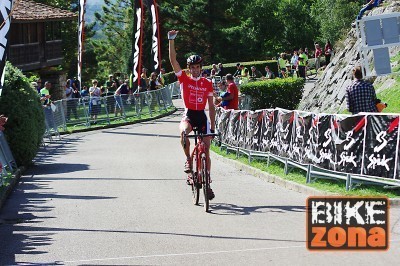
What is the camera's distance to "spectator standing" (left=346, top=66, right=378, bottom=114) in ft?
51.4

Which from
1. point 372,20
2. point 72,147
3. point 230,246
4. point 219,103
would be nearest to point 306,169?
point 372,20

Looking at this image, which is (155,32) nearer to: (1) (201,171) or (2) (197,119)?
(2) (197,119)

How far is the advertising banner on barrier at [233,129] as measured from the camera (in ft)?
70.6

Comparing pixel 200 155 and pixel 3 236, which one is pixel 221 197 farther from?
pixel 3 236

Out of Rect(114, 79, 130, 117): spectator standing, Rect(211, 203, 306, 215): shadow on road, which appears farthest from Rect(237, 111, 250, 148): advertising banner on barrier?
Rect(114, 79, 130, 117): spectator standing

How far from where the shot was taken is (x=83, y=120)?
122 feet

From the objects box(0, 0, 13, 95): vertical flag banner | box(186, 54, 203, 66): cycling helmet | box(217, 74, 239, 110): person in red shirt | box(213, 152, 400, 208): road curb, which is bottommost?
box(213, 152, 400, 208): road curb

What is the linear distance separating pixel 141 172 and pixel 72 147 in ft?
31.1

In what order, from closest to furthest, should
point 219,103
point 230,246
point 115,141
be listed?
point 230,246 → point 219,103 → point 115,141

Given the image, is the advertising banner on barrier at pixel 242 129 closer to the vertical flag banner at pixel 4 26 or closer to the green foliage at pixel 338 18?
the vertical flag banner at pixel 4 26

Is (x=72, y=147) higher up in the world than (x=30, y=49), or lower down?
lower down

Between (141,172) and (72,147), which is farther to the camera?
(72,147)

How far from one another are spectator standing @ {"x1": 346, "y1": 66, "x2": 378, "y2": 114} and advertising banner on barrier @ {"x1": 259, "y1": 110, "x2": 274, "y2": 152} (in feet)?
6.99

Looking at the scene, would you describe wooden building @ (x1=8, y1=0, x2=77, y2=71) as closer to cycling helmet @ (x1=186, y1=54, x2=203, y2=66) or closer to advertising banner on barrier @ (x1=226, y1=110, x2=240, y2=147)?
advertising banner on barrier @ (x1=226, y1=110, x2=240, y2=147)
